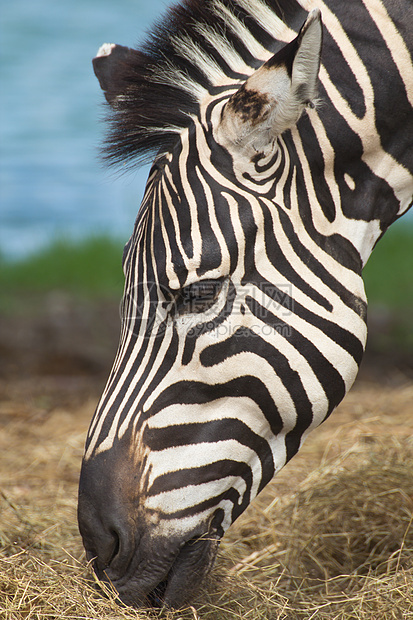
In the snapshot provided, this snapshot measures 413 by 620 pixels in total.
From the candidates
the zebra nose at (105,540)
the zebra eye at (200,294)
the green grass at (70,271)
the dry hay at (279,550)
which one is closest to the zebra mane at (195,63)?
the zebra eye at (200,294)

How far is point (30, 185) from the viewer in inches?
458

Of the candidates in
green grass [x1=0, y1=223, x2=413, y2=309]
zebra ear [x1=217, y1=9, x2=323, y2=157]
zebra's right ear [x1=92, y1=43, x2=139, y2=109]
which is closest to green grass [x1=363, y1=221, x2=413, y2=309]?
green grass [x1=0, y1=223, x2=413, y2=309]

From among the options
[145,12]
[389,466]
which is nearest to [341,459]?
[389,466]

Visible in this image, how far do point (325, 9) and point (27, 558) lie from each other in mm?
2422

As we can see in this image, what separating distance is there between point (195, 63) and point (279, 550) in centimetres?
228

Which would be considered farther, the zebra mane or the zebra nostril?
the zebra mane

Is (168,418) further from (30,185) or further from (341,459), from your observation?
(30,185)

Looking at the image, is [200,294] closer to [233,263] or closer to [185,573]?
[233,263]

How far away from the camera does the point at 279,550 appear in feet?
9.91

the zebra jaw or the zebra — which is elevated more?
the zebra

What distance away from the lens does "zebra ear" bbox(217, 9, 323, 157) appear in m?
1.89

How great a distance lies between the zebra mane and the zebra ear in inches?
9.5

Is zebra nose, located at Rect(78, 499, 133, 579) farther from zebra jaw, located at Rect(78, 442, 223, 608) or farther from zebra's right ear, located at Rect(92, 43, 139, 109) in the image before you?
Result: zebra's right ear, located at Rect(92, 43, 139, 109)

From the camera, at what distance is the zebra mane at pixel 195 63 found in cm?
224
